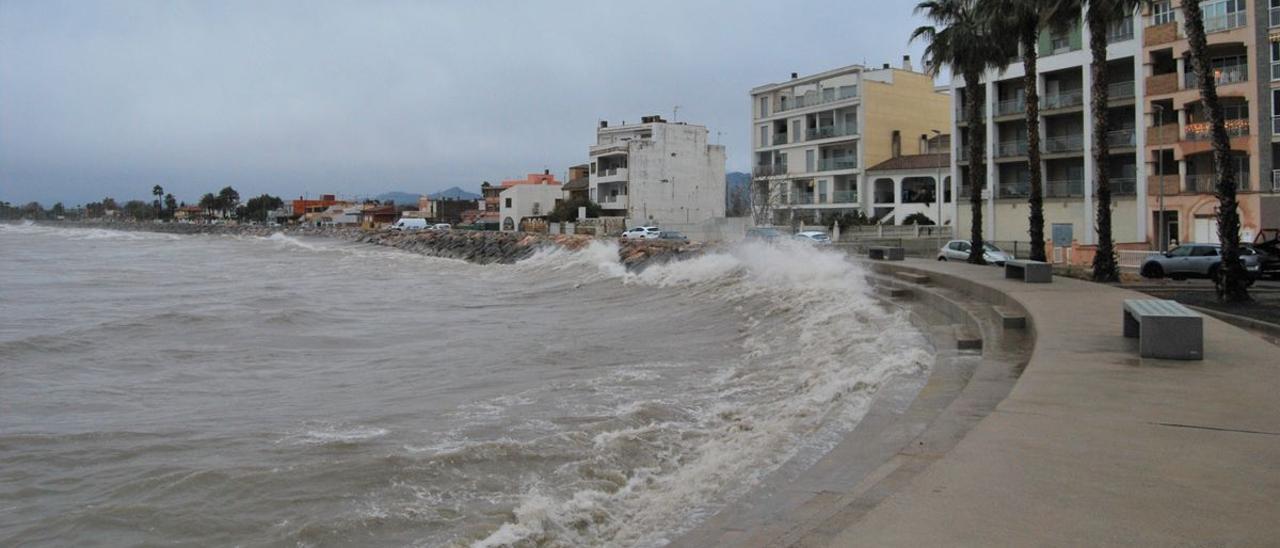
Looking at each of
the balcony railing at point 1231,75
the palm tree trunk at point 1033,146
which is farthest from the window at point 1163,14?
the palm tree trunk at point 1033,146

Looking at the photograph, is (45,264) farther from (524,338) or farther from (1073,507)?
(1073,507)

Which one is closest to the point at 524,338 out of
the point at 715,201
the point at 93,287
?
the point at 93,287

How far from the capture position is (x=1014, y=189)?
2119 inches

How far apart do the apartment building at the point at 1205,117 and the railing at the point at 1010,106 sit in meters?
7.92

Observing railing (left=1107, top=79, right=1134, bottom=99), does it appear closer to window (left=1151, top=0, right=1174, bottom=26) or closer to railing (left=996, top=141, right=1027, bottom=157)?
window (left=1151, top=0, right=1174, bottom=26)

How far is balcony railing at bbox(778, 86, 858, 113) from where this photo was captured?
7138 centimetres

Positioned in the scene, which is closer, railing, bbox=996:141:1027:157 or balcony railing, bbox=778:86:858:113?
railing, bbox=996:141:1027:157

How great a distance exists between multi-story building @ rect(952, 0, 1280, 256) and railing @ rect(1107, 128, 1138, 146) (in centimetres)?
5

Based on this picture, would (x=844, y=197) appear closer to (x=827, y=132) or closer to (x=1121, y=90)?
(x=827, y=132)

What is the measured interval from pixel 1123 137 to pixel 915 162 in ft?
68.3

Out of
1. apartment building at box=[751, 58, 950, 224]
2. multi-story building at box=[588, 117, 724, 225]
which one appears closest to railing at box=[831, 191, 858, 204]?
apartment building at box=[751, 58, 950, 224]

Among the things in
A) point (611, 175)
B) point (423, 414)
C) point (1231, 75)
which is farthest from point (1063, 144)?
point (423, 414)

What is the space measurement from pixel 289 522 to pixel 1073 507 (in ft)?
16.0

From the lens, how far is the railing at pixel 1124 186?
47.3 meters
